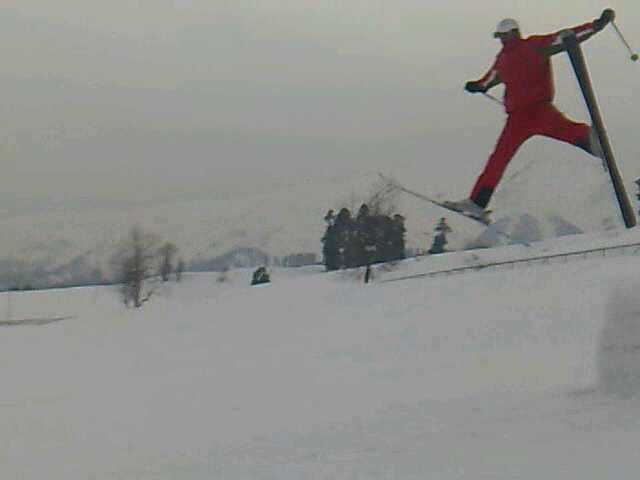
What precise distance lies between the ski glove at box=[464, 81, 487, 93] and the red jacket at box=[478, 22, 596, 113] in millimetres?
455

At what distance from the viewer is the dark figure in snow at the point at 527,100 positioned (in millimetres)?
8094

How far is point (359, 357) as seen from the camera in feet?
49.6

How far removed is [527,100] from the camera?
8227 mm

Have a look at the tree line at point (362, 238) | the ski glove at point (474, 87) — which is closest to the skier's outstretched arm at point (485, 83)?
the ski glove at point (474, 87)

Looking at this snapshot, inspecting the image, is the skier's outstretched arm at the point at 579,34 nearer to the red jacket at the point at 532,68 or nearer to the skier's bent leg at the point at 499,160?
the red jacket at the point at 532,68

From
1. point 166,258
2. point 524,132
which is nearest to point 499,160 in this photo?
point 524,132

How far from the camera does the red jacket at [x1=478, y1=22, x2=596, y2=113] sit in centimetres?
814

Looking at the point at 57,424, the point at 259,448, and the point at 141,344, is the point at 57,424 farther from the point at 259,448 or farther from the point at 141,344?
the point at 141,344

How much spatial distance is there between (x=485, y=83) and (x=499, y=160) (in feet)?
2.82

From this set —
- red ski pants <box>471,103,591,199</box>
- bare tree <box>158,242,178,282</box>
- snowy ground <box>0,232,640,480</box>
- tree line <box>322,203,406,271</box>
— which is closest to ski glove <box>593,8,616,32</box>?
red ski pants <box>471,103,591,199</box>

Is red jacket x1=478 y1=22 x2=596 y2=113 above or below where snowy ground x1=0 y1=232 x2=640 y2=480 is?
above

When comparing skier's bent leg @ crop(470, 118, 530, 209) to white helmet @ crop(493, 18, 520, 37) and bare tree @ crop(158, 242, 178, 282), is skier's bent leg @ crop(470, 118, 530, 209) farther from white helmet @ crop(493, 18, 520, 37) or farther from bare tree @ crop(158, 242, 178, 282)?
bare tree @ crop(158, 242, 178, 282)

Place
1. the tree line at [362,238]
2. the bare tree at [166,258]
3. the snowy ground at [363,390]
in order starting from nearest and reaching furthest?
the snowy ground at [363,390] < the tree line at [362,238] < the bare tree at [166,258]

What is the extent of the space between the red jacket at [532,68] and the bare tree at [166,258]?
2231 inches
